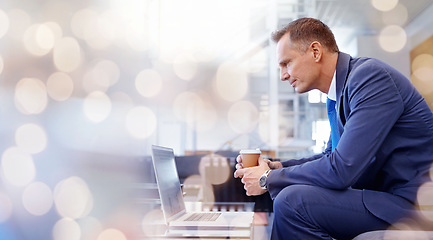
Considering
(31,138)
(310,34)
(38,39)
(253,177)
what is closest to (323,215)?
(253,177)

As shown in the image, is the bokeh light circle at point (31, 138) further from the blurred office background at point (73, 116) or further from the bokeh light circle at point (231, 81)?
the bokeh light circle at point (231, 81)

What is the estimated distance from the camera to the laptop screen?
1.58 meters

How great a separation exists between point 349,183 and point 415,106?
15.2 inches

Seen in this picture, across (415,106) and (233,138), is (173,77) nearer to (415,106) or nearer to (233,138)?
(233,138)

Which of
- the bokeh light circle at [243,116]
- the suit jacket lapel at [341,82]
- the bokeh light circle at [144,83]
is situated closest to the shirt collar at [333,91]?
the suit jacket lapel at [341,82]

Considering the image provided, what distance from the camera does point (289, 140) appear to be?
8.88 meters

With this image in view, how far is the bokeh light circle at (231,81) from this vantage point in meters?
9.77

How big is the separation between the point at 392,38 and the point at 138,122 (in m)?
6.98

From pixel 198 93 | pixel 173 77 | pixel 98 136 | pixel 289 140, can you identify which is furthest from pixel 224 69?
pixel 98 136

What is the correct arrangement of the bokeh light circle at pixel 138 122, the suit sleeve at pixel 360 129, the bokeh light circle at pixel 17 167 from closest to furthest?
the bokeh light circle at pixel 17 167, the suit sleeve at pixel 360 129, the bokeh light circle at pixel 138 122

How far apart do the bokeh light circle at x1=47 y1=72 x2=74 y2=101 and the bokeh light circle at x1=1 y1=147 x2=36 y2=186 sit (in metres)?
0.24

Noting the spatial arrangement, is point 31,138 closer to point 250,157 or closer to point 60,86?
point 60,86

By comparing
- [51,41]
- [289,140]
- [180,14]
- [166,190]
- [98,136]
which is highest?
[180,14]

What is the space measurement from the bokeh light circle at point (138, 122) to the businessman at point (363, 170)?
3.34ft
